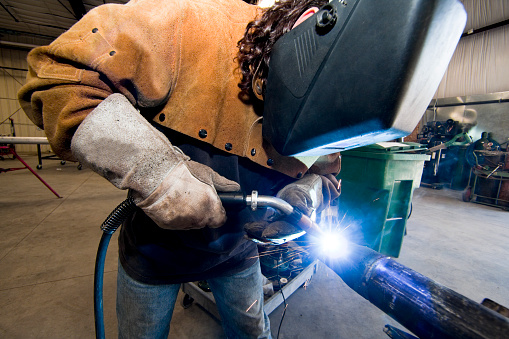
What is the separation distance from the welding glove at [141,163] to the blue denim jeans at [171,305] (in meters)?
0.39

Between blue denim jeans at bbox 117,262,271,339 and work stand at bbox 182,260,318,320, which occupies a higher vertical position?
blue denim jeans at bbox 117,262,271,339

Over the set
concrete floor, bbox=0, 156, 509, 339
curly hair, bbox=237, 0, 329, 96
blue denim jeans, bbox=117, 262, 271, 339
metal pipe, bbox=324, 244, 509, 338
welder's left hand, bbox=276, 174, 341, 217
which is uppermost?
curly hair, bbox=237, 0, 329, 96

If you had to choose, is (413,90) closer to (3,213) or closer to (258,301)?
(258,301)

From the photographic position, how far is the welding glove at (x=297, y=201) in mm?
763

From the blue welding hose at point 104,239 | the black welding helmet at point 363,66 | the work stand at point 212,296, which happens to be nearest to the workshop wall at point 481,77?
the work stand at point 212,296

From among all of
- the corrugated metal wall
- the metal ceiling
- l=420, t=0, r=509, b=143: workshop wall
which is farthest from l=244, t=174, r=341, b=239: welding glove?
the metal ceiling

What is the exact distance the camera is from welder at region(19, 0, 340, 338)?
0.60 metres

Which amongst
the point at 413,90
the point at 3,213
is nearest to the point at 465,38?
the point at 413,90

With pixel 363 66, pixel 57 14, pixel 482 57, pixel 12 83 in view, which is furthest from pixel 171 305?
pixel 12 83

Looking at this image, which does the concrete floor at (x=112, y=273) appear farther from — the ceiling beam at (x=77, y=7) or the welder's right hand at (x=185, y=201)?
the ceiling beam at (x=77, y=7)

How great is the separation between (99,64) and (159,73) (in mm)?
140

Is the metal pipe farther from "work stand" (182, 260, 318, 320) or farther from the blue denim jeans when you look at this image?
"work stand" (182, 260, 318, 320)

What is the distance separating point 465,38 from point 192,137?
1115 centimetres

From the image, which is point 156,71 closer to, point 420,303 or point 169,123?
point 169,123
